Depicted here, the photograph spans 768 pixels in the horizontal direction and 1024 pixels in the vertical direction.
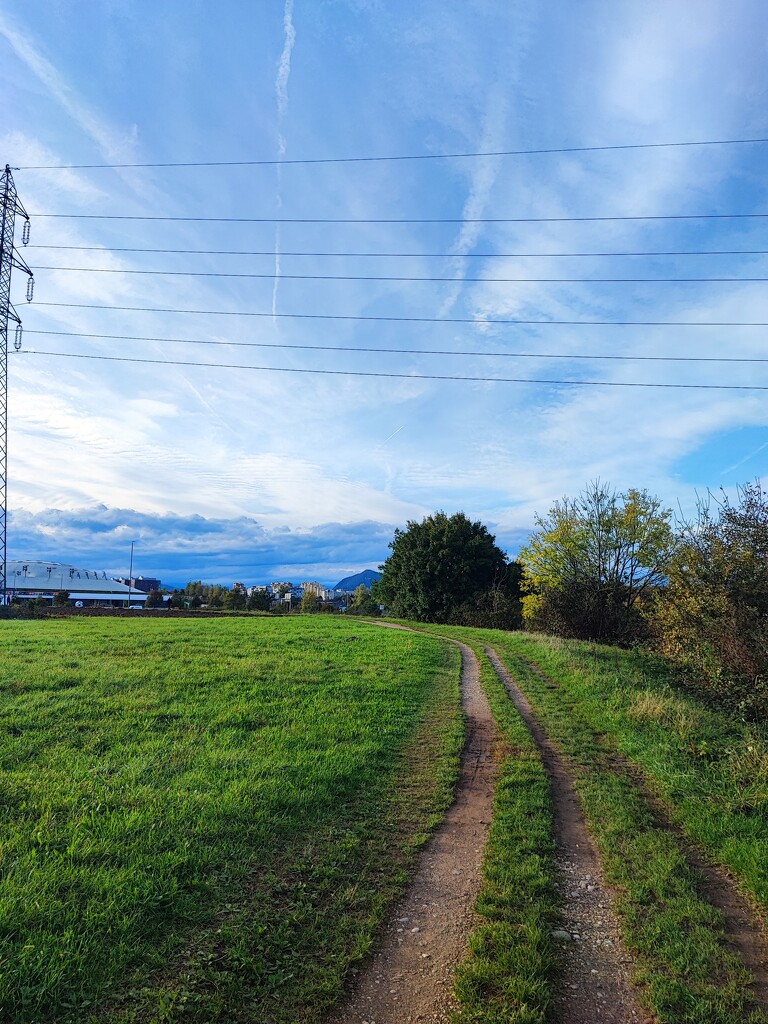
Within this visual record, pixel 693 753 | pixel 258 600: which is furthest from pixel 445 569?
pixel 693 753

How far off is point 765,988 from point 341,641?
17.3 m

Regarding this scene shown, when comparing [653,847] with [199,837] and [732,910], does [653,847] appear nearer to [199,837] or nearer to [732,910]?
[732,910]

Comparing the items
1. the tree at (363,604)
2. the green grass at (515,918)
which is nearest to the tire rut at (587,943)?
the green grass at (515,918)

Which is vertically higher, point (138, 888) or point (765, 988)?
point (138, 888)

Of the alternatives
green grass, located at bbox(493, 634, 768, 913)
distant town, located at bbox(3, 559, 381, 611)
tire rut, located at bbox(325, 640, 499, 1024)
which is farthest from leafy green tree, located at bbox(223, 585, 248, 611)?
tire rut, located at bbox(325, 640, 499, 1024)

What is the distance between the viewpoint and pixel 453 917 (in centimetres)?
419

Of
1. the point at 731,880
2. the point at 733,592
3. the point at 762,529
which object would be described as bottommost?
the point at 731,880

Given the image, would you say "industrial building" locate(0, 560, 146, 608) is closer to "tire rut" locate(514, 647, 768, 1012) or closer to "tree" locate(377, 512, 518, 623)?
"tree" locate(377, 512, 518, 623)

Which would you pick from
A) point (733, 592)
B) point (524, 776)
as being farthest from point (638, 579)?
point (524, 776)

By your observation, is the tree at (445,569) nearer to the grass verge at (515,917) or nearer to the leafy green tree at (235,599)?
the leafy green tree at (235,599)

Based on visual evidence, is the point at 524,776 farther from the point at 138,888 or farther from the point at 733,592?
the point at 733,592

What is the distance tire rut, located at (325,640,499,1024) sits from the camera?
3.31 m

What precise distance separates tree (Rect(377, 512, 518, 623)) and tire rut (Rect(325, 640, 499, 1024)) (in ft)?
132

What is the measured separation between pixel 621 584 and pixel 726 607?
593 inches
